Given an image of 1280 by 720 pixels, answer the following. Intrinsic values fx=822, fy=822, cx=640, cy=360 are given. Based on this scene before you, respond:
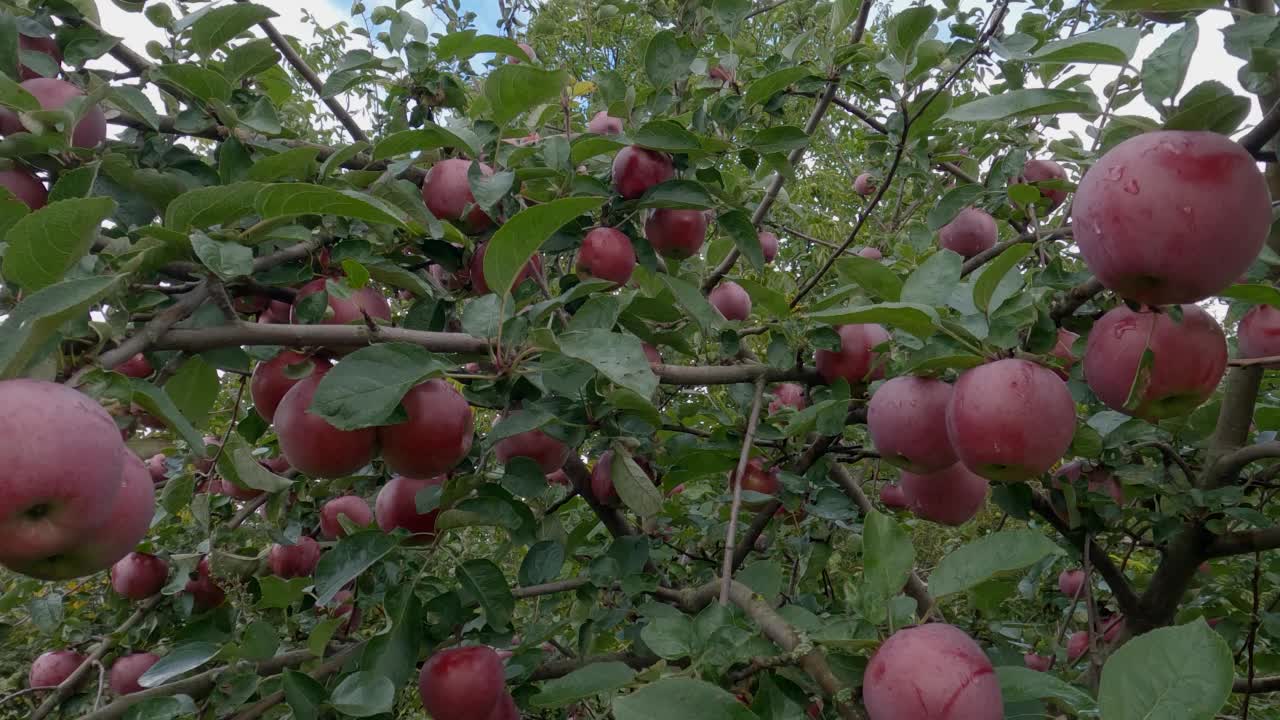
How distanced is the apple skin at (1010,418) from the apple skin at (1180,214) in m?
0.15

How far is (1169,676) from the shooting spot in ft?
2.09

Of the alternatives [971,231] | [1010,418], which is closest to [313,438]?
[1010,418]

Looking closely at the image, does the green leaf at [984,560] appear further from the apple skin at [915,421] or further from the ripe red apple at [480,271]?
the ripe red apple at [480,271]

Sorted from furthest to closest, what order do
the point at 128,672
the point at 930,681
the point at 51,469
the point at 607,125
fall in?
1. the point at 128,672
2. the point at 607,125
3. the point at 930,681
4. the point at 51,469

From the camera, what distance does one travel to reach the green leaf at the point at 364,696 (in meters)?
0.91

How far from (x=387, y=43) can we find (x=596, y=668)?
996 millimetres

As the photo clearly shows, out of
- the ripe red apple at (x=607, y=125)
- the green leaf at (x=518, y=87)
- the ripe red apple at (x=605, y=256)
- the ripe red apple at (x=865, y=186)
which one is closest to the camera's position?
the green leaf at (x=518, y=87)

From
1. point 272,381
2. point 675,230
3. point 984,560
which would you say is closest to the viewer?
point 984,560

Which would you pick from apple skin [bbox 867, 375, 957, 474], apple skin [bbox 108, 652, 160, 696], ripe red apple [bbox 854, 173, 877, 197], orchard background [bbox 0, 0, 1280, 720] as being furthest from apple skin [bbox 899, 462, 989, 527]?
apple skin [bbox 108, 652, 160, 696]

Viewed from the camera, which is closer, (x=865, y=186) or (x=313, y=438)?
(x=313, y=438)

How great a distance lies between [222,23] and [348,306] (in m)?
0.41

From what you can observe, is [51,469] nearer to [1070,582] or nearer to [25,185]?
[25,185]

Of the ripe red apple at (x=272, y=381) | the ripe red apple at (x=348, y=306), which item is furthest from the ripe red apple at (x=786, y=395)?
the ripe red apple at (x=272, y=381)

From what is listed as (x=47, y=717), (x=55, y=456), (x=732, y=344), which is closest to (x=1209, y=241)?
(x=732, y=344)
